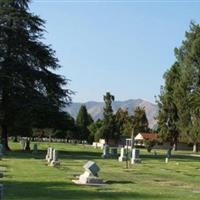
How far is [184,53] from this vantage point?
325ft

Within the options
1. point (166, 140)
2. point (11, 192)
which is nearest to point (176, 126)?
point (166, 140)

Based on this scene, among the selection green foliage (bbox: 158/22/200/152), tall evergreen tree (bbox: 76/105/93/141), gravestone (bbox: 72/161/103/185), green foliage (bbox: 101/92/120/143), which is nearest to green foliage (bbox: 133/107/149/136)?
green foliage (bbox: 101/92/120/143)

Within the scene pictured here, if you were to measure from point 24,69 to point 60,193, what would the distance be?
131ft

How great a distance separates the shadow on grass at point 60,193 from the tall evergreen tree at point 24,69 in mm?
35181

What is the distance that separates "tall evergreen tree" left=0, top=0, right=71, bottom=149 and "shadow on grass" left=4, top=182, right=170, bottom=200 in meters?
35.2

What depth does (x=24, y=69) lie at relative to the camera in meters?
57.9

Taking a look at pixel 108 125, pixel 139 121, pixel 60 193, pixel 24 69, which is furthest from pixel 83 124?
pixel 60 193

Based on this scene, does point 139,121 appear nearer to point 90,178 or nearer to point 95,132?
point 95,132

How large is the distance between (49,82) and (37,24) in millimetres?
5974

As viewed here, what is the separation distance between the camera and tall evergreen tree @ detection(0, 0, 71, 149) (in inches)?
2248

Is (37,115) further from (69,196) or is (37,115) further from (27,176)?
(69,196)

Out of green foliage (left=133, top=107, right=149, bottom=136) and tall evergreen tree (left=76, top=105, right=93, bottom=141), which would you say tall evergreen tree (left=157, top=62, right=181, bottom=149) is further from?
tall evergreen tree (left=76, top=105, right=93, bottom=141)

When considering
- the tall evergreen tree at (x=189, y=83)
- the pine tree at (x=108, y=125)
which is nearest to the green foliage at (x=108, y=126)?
the pine tree at (x=108, y=125)

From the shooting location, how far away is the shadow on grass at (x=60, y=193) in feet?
58.8
